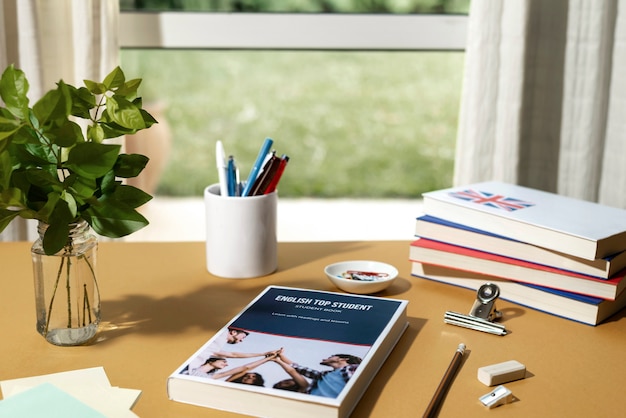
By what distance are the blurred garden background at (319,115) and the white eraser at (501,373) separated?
3.60 meters

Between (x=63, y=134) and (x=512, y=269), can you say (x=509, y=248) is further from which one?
(x=63, y=134)

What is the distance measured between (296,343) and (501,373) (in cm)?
21

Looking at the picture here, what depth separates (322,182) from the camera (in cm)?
444

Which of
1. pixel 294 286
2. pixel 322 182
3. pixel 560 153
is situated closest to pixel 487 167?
pixel 560 153

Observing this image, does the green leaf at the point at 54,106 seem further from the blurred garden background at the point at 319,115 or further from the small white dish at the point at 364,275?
Answer: the blurred garden background at the point at 319,115

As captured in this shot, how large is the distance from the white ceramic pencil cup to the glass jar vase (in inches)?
8.3

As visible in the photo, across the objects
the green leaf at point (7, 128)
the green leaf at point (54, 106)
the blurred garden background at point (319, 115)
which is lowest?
the blurred garden background at point (319, 115)

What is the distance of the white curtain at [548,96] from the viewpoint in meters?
1.47

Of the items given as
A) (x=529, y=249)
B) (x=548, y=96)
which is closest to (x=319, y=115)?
(x=548, y=96)

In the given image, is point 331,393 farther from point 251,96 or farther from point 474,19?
point 251,96

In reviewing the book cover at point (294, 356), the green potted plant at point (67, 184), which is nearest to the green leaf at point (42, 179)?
the green potted plant at point (67, 184)

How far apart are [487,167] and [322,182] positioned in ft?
9.51

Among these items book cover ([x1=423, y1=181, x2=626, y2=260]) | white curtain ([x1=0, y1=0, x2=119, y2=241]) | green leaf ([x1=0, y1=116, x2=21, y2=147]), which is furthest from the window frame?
green leaf ([x1=0, y1=116, x2=21, y2=147])

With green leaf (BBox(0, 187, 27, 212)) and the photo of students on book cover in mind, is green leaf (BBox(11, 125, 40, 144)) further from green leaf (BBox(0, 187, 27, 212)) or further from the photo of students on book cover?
the photo of students on book cover
